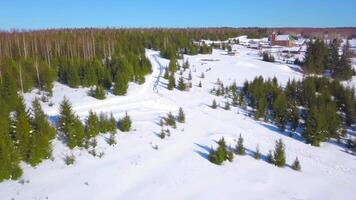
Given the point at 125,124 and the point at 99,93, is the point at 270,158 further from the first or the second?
the point at 99,93

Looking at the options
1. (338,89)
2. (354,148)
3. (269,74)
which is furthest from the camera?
(269,74)

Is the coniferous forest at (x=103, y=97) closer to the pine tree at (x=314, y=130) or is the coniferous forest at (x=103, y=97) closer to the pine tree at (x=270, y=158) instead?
the pine tree at (x=314, y=130)

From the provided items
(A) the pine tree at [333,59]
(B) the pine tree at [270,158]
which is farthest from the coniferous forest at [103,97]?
(B) the pine tree at [270,158]

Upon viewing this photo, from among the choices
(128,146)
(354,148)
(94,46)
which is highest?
(94,46)

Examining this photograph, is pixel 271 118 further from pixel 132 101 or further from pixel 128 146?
pixel 128 146

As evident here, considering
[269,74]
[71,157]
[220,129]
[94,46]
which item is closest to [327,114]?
[220,129]
